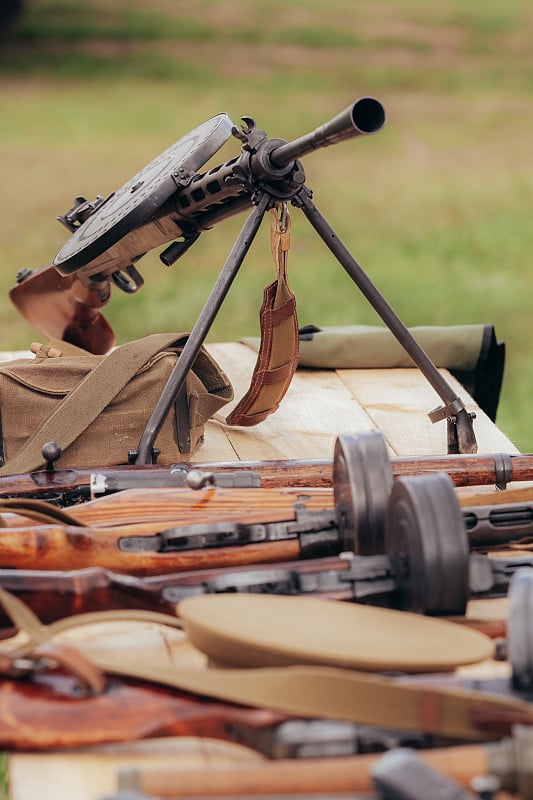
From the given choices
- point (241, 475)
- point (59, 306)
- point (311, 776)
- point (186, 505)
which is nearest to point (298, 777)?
point (311, 776)

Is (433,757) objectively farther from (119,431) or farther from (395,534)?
(119,431)

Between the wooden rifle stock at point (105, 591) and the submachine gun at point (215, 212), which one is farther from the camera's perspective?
the submachine gun at point (215, 212)

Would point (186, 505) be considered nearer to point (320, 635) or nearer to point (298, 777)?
point (320, 635)

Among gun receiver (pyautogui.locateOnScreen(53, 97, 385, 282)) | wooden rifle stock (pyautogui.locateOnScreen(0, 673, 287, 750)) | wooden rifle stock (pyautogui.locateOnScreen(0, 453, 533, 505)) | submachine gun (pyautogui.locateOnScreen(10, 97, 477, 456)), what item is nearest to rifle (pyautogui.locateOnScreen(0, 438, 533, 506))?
wooden rifle stock (pyautogui.locateOnScreen(0, 453, 533, 505))

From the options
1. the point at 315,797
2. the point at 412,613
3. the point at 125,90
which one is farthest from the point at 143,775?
the point at 125,90

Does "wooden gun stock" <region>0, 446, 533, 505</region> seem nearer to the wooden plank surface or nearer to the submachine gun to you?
the submachine gun

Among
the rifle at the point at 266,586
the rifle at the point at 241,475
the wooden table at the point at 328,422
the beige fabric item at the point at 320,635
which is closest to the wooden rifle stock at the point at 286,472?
the rifle at the point at 241,475

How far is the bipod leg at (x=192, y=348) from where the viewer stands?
11.3 ft

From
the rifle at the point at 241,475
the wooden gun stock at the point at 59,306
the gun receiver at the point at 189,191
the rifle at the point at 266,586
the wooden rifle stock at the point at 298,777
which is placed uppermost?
the gun receiver at the point at 189,191

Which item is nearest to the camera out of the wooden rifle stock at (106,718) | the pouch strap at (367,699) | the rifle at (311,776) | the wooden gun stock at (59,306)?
the rifle at (311,776)

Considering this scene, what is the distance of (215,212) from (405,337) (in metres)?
0.71

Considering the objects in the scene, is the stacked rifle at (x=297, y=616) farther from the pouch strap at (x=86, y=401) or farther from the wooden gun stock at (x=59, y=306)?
the wooden gun stock at (x=59, y=306)

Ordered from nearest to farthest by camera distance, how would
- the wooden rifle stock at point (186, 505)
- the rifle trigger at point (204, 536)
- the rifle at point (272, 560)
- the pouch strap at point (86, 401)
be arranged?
the rifle at point (272, 560) → the rifle trigger at point (204, 536) → the wooden rifle stock at point (186, 505) → the pouch strap at point (86, 401)

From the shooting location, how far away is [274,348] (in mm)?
3865
